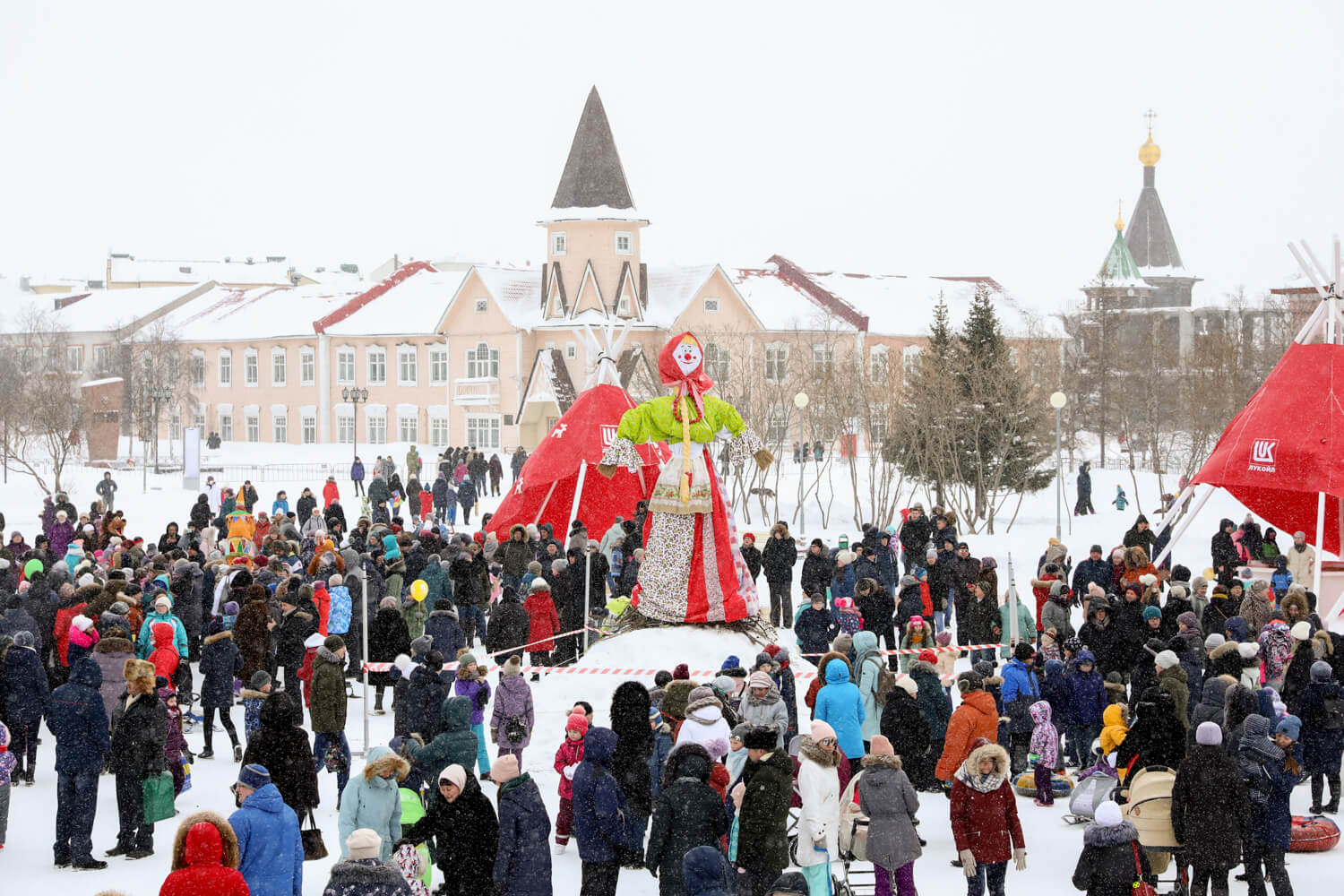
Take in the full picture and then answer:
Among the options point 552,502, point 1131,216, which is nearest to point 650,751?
point 552,502

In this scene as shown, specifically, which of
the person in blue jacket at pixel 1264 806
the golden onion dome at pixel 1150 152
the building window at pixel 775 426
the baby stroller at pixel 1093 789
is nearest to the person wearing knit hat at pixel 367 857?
the baby stroller at pixel 1093 789

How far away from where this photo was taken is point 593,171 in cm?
4962

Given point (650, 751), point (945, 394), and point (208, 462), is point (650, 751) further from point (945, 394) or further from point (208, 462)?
point (208, 462)

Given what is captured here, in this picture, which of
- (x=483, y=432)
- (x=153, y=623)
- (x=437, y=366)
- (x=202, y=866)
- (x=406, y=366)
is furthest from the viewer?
(x=406, y=366)

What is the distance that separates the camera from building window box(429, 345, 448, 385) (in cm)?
5647

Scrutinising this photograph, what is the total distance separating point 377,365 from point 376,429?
2467 mm

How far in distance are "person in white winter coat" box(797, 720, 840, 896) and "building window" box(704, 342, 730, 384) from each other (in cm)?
3533

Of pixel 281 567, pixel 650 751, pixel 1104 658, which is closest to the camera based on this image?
pixel 650 751

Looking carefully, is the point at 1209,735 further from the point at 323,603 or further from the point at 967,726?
the point at 323,603

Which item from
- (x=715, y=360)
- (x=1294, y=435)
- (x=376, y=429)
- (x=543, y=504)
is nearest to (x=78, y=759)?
(x=543, y=504)

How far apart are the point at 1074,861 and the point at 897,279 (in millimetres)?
55605

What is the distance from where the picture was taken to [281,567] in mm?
16750

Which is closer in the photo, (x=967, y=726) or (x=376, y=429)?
(x=967, y=726)

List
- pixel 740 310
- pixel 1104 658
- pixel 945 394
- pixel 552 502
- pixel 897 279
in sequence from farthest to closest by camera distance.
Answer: pixel 897 279 → pixel 740 310 → pixel 945 394 → pixel 552 502 → pixel 1104 658
